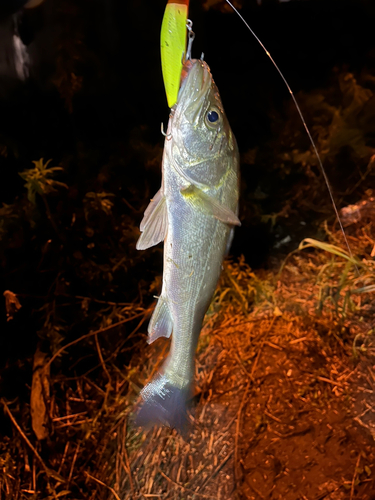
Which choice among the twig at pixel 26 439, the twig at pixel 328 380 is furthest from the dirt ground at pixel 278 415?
the twig at pixel 26 439

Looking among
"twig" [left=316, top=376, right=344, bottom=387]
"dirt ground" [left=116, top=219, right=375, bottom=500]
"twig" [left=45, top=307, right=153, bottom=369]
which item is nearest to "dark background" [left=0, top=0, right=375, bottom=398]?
"twig" [left=45, top=307, right=153, bottom=369]

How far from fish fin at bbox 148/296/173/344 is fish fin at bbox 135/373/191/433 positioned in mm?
175

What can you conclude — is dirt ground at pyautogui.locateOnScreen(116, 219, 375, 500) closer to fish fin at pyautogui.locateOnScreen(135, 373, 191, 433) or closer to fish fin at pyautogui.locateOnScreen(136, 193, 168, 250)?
fish fin at pyautogui.locateOnScreen(135, 373, 191, 433)

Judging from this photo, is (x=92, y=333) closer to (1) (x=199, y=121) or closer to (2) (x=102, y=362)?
(2) (x=102, y=362)

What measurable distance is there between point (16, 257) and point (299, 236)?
2.35 m

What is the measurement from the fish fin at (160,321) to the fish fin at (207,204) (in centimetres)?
34

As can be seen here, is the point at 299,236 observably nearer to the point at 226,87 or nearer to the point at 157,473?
the point at 226,87

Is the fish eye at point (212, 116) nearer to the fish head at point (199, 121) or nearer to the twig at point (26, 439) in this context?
the fish head at point (199, 121)

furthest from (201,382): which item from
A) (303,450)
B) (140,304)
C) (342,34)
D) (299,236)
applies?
(342,34)

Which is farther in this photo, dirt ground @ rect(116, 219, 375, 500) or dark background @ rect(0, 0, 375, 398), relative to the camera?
dark background @ rect(0, 0, 375, 398)

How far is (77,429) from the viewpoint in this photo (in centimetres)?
187

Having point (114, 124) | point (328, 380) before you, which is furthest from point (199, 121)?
point (328, 380)

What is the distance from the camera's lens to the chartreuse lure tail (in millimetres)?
739

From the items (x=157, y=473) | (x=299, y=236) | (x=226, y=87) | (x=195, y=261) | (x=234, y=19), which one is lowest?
(x=157, y=473)
